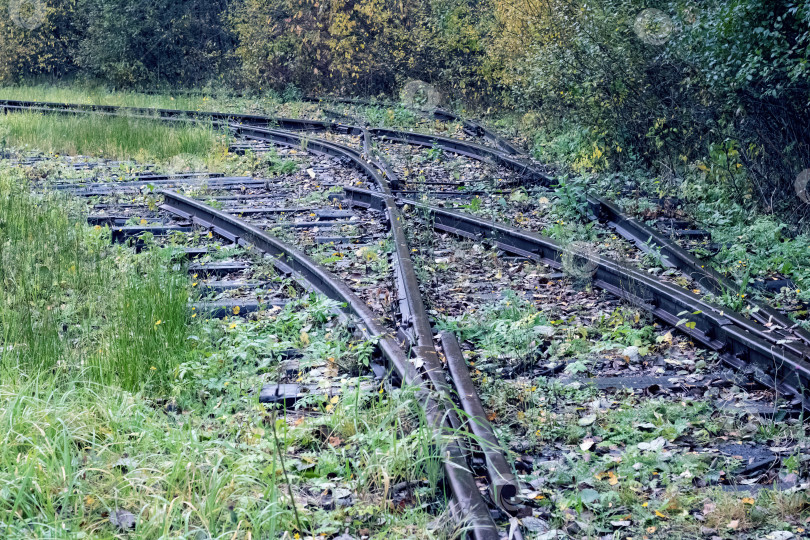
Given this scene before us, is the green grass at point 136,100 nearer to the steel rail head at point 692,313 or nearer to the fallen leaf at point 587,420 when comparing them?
the steel rail head at point 692,313

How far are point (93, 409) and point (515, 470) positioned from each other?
2.19 m

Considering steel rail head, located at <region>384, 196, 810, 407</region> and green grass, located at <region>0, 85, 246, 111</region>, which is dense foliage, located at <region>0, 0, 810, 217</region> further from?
green grass, located at <region>0, 85, 246, 111</region>

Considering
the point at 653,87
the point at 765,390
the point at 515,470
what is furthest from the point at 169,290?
the point at 653,87

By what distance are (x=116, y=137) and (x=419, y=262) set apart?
33.5 ft

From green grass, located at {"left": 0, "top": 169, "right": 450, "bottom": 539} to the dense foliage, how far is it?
580 centimetres

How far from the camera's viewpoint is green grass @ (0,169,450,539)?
3090 mm

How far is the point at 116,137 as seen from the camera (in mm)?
15000

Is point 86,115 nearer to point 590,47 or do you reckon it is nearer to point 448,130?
point 448,130

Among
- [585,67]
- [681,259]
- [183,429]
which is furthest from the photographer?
[585,67]

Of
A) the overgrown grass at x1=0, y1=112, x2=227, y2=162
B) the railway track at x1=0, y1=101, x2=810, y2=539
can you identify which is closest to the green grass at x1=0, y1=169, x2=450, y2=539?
the railway track at x1=0, y1=101, x2=810, y2=539

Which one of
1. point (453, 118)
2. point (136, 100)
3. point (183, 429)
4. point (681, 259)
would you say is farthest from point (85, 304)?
point (136, 100)

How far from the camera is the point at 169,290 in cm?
563

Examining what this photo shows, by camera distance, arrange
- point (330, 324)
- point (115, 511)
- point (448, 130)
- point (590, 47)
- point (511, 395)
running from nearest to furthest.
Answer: point (115, 511) < point (511, 395) < point (330, 324) < point (590, 47) < point (448, 130)

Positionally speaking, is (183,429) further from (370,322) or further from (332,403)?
(370,322)
